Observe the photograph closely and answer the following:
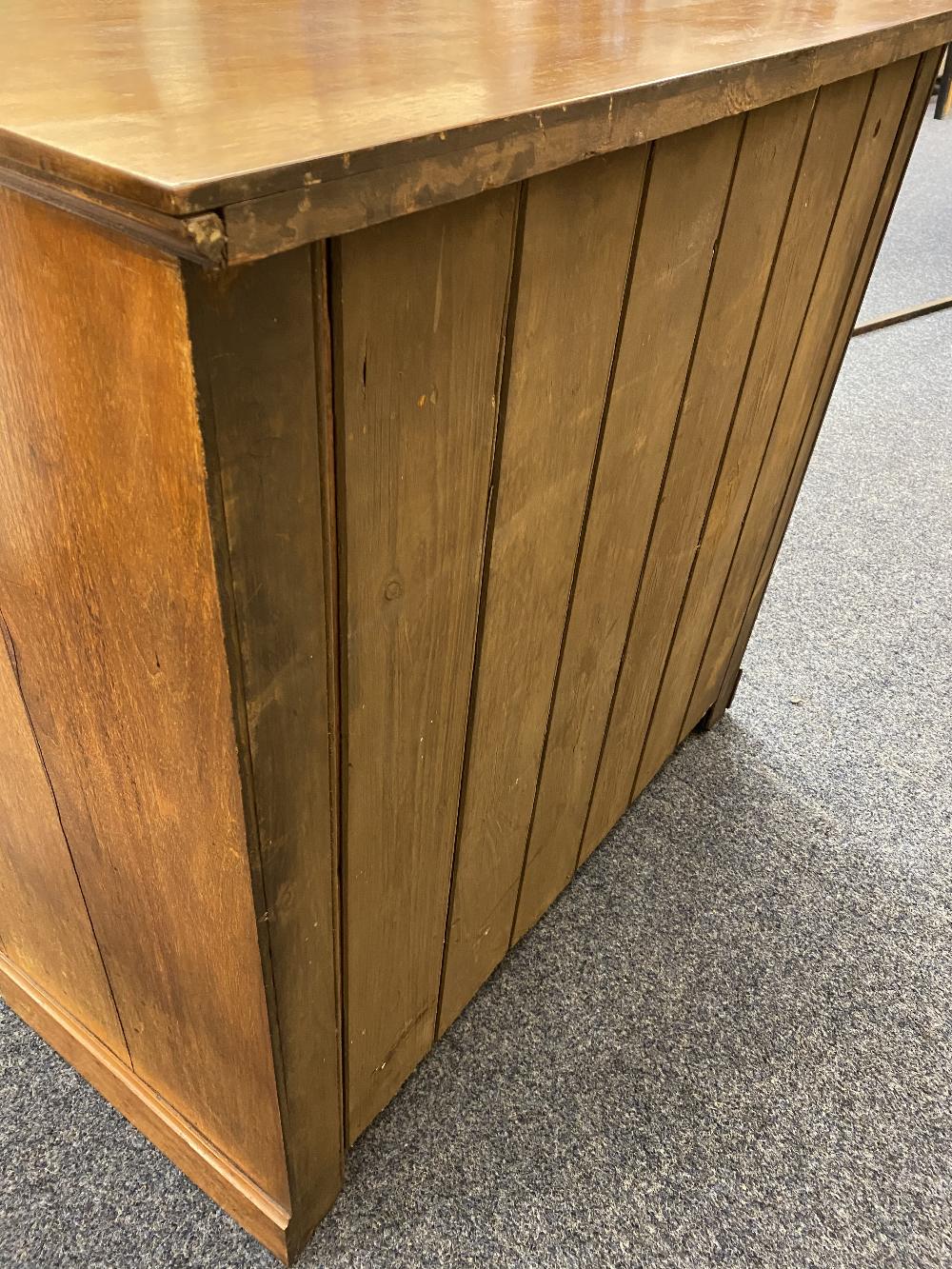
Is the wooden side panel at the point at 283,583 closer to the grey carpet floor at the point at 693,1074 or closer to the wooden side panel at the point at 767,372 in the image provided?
the grey carpet floor at the point at 693,1074

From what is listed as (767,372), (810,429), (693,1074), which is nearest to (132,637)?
(767,372)

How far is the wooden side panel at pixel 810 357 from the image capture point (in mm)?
989

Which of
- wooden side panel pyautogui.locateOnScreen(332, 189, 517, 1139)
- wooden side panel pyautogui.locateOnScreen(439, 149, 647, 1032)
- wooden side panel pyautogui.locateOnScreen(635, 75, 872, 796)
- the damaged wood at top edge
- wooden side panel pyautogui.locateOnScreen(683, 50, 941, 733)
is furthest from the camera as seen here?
wooden side panel pyautogui.locateOnScreen(683, 50, 941, 733)

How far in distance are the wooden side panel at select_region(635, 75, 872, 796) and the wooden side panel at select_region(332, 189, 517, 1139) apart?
0.49 m

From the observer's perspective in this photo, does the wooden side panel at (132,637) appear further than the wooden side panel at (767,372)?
No

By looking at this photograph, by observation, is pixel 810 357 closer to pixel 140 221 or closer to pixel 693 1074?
pixel 693 1074

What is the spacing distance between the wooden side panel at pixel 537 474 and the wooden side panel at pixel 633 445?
3cm

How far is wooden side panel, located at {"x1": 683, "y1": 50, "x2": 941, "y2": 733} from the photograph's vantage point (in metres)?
Result: 1.00

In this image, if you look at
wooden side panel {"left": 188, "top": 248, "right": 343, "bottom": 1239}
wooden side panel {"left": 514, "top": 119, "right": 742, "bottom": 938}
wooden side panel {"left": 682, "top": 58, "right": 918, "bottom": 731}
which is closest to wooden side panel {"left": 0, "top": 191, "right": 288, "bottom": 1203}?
wooden side panel {"left": 188, "top": 248, "right": 343, "bottom": 1239}

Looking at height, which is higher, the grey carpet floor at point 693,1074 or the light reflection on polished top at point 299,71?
the light reflection on polished top at point 299,71

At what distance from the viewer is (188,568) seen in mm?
478

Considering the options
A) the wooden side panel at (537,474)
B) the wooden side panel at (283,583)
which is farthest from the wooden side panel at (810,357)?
the wooden side panel at (283,583)

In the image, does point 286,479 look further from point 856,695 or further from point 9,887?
point 856,695

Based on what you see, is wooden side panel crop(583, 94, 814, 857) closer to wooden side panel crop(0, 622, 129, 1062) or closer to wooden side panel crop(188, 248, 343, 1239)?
wooden side panel crop(188, 248, 343, 1239)
